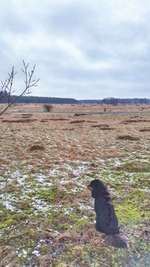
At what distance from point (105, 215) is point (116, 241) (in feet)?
2.22

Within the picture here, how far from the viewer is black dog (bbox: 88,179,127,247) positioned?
598 cm

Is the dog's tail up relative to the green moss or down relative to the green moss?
down

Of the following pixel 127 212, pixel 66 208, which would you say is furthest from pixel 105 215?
pixel 66 208

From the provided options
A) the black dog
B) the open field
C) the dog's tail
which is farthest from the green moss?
the dog's tail

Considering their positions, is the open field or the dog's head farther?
the dog's head

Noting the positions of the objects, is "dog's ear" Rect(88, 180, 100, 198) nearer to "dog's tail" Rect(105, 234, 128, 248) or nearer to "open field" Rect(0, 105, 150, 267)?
"open field" Rect(0, 105, 150, 267)

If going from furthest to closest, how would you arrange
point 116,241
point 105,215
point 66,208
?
point 66,208
point 105,215
point 116,241

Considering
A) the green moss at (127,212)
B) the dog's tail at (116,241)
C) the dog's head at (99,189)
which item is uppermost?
the dog's head at (99,189)

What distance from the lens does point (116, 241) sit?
225 inches

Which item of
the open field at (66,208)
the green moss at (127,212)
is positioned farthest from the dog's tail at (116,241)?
the green moss at (127,212)

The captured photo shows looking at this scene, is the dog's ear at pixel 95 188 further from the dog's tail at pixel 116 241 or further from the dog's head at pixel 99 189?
the dog's tail at pixel 116 241

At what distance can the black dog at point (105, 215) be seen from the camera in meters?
5.98

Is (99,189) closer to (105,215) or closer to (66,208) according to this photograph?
(105,215)

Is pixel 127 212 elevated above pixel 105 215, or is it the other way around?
pixel 105 215
